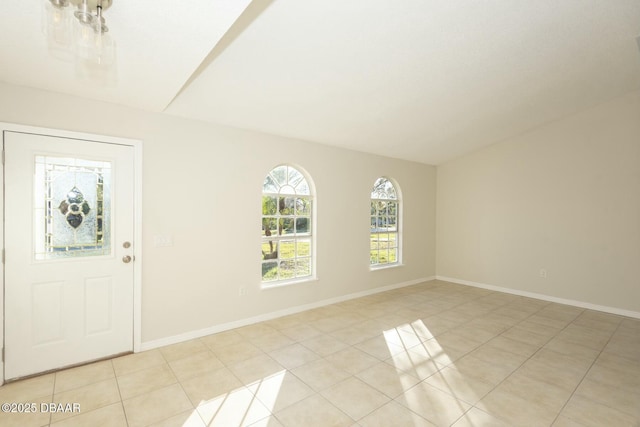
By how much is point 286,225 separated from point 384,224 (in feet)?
6.99

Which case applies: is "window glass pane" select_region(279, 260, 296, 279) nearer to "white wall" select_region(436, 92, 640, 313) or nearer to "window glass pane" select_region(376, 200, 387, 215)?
"window glass pane" select_region(376, 200, 387, 215)

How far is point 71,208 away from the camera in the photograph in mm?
2707

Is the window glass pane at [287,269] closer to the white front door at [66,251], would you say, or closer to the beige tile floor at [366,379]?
the beige tile floor at [366,379]

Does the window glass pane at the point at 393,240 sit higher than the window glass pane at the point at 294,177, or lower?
lower

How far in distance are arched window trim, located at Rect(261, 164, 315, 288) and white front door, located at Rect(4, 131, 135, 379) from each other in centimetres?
158

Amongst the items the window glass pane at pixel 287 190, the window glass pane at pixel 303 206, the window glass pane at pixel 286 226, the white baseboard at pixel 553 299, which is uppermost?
the window glass pane at pixel 287 190

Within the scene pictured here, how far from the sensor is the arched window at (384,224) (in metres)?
5.40

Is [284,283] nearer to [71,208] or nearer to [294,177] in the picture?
[294,177]

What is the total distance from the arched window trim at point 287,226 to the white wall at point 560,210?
3.33 metres

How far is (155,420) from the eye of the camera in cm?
203

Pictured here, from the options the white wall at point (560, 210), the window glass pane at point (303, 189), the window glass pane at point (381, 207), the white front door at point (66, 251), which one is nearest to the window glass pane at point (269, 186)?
the window glass pane at point (303, 189)

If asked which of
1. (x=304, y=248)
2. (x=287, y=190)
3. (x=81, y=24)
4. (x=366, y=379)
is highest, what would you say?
(x=81, y=24)

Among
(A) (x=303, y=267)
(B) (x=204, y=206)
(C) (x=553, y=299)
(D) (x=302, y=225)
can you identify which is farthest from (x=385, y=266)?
(B) (x=204, y=206)

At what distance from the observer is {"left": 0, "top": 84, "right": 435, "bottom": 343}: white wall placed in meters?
2.86
